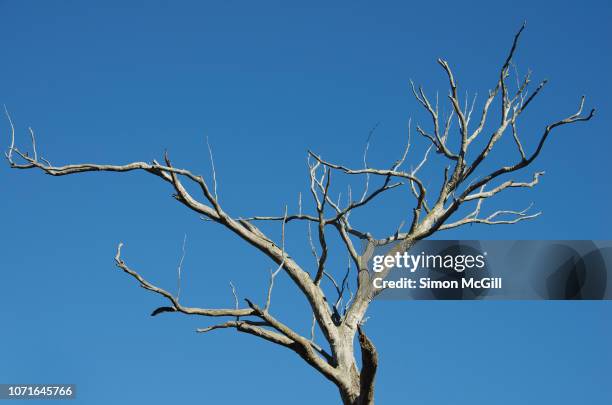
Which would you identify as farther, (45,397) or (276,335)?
(45,397)

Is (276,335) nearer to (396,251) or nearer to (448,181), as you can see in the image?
(396,251)

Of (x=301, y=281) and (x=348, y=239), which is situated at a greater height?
(x=348, y=239)

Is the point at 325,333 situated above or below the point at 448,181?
below

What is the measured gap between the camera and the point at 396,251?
6.79 m

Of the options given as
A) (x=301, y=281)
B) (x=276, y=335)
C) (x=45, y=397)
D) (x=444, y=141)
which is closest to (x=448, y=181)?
(x=444, y=141)

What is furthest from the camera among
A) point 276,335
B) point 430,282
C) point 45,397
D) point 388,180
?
point 45,397

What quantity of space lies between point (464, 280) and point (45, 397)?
183 inches

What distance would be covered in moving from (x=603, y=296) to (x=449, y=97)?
3.76m

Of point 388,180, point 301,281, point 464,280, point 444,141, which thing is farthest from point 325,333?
point 464,280

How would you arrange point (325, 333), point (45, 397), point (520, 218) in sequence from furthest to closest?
point (45, 397)
point (520, 218)
point (325, 333)

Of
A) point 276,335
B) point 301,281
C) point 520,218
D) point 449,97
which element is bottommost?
point 276,335

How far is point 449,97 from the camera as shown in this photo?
6969 mm

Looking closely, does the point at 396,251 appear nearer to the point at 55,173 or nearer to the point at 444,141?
the point at 444,141

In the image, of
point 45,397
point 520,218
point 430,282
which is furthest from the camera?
point 45,397
